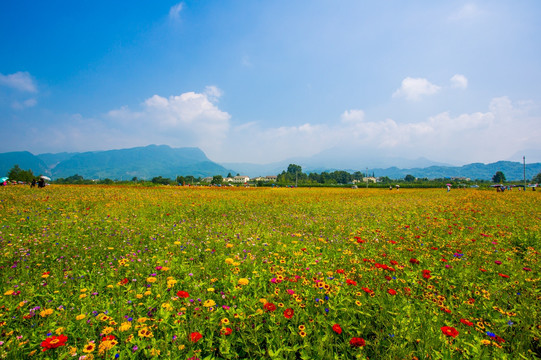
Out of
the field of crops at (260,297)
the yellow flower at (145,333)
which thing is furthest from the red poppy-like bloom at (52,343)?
the yellow flower at (145,333)

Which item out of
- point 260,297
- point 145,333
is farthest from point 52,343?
point 260,297

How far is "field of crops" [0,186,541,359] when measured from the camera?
199 centimetres

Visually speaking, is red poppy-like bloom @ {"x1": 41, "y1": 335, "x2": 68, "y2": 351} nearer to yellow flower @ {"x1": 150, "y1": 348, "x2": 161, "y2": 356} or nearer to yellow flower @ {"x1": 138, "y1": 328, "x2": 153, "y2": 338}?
yellow flower @ {"x1": 138, "y1": 328, "x2": 153, "y2": 338}

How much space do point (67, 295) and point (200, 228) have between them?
3443mm


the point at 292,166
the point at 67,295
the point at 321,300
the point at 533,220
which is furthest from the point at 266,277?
the point at 292,166

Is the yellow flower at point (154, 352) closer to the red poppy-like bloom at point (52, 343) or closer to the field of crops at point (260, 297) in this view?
the field of crops at point (260, 297)

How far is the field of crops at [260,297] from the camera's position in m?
1.99

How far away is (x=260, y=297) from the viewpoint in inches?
108

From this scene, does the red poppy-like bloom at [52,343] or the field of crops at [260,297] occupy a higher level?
the red poppy-like bloom at [52,343]

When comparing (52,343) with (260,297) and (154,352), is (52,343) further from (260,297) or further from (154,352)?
(260,297)

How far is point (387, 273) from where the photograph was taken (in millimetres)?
3352

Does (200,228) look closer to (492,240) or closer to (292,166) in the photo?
(492,240)

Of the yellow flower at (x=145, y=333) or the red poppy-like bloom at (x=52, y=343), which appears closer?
the red poppy-like bloom at (x=52, y=343)

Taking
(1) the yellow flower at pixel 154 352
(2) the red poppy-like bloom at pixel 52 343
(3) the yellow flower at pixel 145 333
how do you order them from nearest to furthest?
1. (2) the red poppy-like bloom at pixel 52 343
2. (1) the yellow flower at pixel 154 352
3. (3) the yellow flower at pixel 145 333
